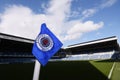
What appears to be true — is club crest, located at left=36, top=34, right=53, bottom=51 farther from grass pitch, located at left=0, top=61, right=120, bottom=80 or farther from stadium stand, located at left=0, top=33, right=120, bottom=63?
stadium stand, located at left=0, top=33, right=120, bottom=63

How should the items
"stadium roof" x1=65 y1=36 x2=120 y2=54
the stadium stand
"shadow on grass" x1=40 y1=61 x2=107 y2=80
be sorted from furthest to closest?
"stadium roof" x1=65 y1=36 x2=120 y2=54 → the stadium stand → "shadow on grass" x1=40 y1=61 x2=107 y2=80

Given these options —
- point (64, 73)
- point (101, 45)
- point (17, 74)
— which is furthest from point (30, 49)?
point (17, 74)

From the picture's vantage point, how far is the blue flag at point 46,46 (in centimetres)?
273

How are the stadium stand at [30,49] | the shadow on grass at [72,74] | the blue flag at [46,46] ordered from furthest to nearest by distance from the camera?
the stadium stand at [30,49] → the shadow on grass at [72,74] → the blue flag at [46,46]

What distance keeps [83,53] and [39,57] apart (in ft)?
196

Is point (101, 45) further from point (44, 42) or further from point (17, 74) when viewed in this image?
point (44, 42)

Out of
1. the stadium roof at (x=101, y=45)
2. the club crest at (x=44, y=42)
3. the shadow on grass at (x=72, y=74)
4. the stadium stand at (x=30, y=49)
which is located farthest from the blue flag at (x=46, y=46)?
the stadium roof at (x=101, y=45)

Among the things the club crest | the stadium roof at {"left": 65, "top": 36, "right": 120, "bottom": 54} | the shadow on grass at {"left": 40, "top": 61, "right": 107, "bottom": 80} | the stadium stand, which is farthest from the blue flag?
the stadium roof at {"left": 65, "top": 36, "right": 120, "bottom": 54}

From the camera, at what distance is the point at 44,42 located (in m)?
2.74

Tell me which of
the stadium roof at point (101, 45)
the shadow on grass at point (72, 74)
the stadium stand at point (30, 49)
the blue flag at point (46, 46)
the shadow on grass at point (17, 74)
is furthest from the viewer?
the stadium roof at point (101, 45)

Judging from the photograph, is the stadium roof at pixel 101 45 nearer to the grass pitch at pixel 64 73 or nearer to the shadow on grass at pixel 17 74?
the grass pitch at pixel 64 73

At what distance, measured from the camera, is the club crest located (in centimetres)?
273

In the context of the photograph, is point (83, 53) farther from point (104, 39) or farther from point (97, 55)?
point (104, 39)

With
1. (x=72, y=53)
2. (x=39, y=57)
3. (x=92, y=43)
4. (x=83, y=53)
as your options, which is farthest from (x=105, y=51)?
(x=39, y=57)
